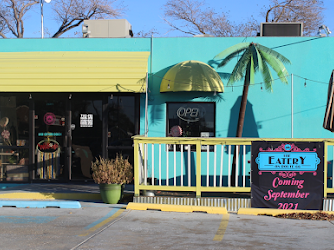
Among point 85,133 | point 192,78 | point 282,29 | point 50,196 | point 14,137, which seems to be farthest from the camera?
point 282,29

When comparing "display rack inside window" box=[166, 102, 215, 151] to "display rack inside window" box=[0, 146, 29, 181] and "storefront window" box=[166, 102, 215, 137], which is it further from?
"display rack inside window" box=[0, 146, 29, 181]

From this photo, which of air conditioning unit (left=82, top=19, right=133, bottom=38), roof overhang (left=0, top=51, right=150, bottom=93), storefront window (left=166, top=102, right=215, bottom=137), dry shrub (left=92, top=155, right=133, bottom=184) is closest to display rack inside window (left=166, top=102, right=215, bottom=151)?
storefront window (left=166, top=102, right=215, bottom=137)

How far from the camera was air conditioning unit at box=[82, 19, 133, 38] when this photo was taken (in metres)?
12.8

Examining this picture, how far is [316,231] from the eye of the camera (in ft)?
22.5

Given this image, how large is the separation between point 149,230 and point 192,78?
517cm

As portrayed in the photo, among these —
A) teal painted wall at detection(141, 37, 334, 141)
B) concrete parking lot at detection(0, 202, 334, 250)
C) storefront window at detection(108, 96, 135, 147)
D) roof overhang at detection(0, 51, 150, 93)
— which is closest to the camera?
concrete parking lot at detection(0, 202, 334, 250)

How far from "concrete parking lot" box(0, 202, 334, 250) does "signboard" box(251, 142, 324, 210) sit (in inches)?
27.3

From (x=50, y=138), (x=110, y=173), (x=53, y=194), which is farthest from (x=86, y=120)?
(x=110, y=173)

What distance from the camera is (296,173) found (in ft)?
27.3

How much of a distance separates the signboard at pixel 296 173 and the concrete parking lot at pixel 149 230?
693 millimetres

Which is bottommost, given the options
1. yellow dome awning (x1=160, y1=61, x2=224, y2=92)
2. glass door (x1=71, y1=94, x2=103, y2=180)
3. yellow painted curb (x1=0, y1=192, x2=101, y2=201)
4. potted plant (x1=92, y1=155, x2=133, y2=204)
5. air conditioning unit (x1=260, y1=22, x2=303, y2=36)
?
yellow painted curb (x1=0, y1=192, x2=101, y2=201)

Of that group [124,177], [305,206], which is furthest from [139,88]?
[305,206]

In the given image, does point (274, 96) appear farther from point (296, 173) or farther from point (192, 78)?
point (296, 173)

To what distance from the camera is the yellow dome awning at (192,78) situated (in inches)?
423
